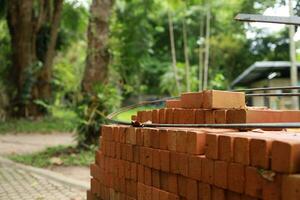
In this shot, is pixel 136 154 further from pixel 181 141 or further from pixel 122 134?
pixel 181 141

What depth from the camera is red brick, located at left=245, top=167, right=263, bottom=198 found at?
7.93 ft

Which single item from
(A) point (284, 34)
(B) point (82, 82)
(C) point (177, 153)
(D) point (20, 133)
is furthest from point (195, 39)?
(C) point (177, 153)

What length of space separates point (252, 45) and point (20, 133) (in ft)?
52.4

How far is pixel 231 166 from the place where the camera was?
262 cm

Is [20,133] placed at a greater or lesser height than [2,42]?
lesser

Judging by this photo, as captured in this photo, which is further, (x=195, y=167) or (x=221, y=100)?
(x=221, y=100)

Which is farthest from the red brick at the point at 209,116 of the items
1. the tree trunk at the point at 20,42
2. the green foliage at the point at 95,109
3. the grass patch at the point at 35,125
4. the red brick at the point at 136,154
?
the tree trunk at the point at 20,42

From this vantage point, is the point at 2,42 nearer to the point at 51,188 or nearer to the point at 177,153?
the point at 51,188

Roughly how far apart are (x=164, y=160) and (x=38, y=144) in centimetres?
1027

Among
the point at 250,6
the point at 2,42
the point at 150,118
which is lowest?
the point at 150,118

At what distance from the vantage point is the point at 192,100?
368 cm

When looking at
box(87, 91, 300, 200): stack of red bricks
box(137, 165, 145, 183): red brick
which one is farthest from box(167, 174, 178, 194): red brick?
box(137, 165, 145, 183): red brick

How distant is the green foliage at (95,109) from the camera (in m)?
9.99

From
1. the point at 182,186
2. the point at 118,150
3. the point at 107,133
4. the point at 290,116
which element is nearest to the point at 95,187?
the point at 107,133
